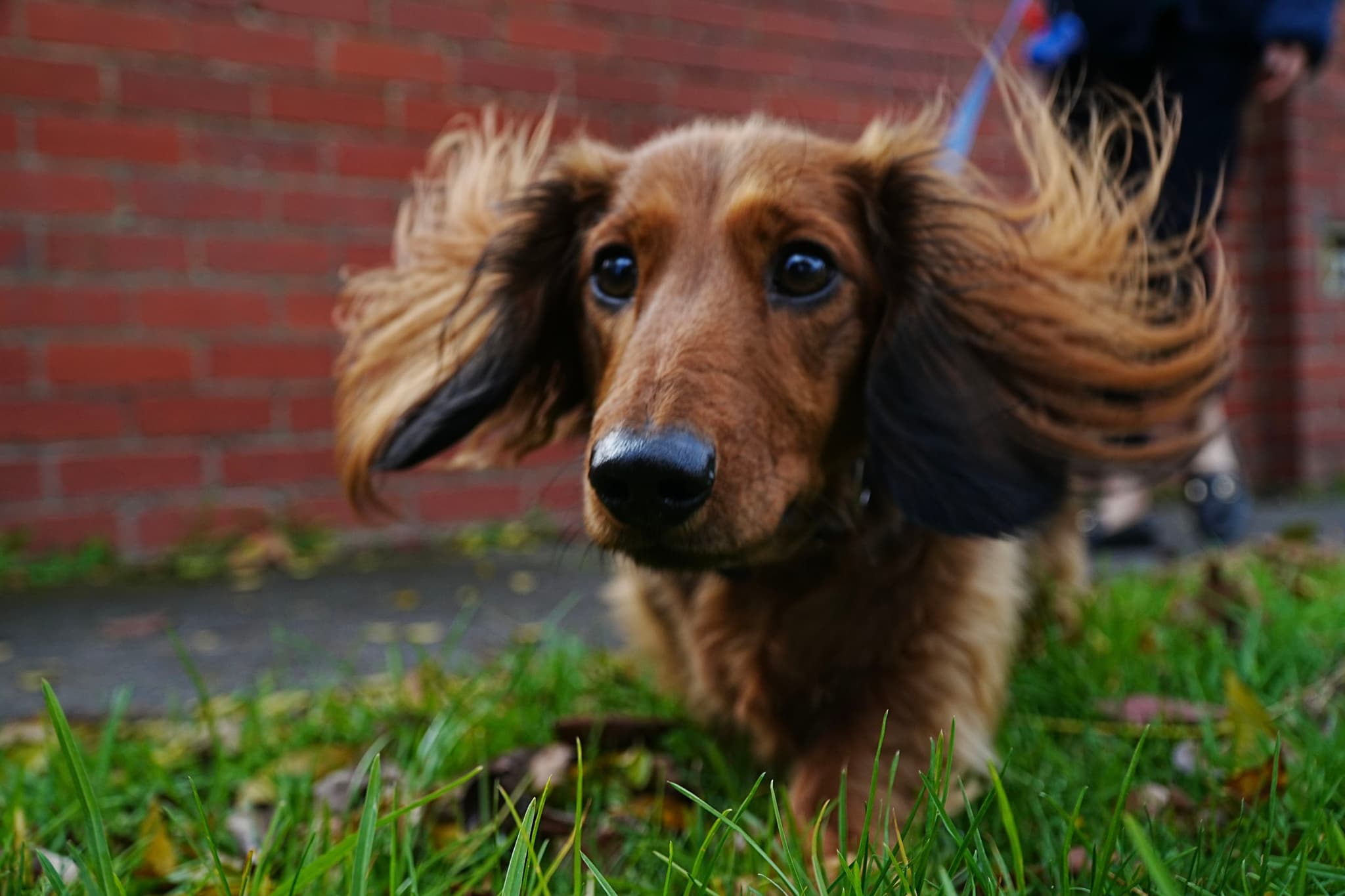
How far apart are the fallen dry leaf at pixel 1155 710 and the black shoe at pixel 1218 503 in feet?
7.47

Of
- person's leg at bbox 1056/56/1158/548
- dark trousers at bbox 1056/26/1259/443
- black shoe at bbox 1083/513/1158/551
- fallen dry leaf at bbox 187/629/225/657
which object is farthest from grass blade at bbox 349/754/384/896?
black shoe at bbox 1083/513/1158/551

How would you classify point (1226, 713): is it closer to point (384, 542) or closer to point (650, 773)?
point (650, 773)

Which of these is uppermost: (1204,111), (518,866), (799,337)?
(1204,111)

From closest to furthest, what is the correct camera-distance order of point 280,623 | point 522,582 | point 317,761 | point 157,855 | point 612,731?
point 157,855
point 317,761
point 612,731
point 280,623
point 522,582

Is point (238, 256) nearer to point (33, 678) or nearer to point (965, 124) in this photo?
point (33, 678)

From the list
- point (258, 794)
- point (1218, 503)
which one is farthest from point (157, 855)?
point (1218, 503)

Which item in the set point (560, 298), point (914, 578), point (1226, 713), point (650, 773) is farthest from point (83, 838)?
point (1226, 713)

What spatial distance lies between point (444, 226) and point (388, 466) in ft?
1.88

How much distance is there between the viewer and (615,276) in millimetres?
1709

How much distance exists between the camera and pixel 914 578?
170 cm

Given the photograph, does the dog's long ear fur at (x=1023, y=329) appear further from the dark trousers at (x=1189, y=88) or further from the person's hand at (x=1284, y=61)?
the person's hand at (x=1284, y=61)

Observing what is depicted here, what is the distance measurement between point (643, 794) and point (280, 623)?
5.32 feet

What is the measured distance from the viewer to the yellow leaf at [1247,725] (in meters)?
Result: 1.49

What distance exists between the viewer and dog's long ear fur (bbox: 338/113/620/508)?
1.92 metres
